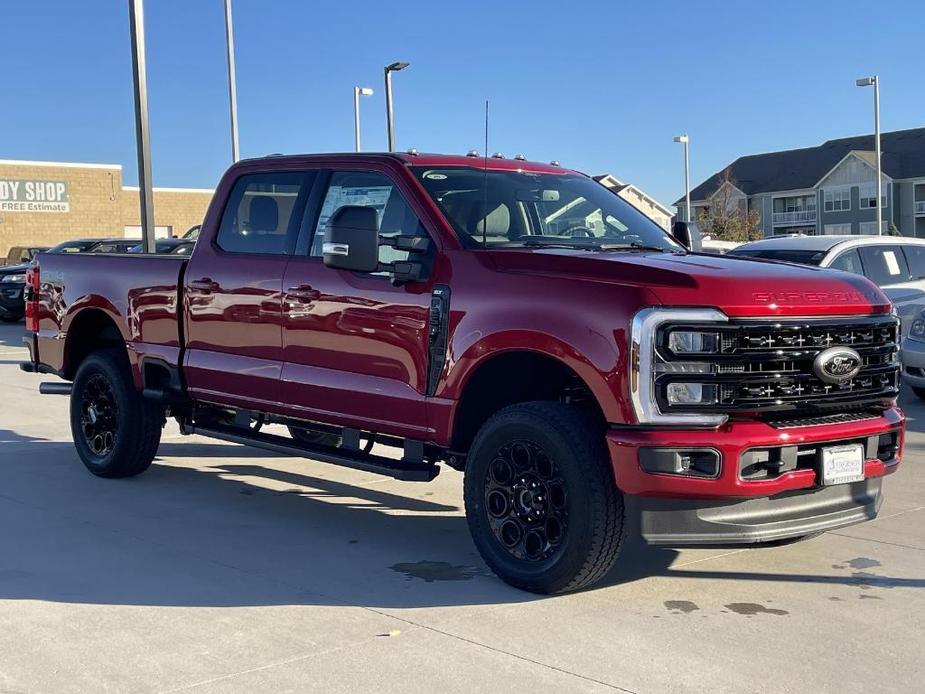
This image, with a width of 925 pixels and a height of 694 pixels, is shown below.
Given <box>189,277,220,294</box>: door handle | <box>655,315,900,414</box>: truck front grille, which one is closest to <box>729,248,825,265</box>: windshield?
<box>189,277,220,294</box>: door handle

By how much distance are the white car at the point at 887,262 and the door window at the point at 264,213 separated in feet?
18.5

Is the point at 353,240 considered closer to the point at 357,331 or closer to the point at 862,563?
the point at 357,331

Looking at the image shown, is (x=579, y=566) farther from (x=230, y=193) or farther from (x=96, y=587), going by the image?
(x=230, y=193)

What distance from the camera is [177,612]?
16.8 ft

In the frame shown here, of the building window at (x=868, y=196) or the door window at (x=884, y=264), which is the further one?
the building window at (x=868, y=196)

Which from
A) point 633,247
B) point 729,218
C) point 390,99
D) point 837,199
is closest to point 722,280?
point 633,247

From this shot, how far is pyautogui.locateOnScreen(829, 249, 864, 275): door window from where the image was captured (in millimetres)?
12047

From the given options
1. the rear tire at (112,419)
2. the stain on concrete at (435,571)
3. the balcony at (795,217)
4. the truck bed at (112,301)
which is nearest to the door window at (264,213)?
the truck bed at (112,301)

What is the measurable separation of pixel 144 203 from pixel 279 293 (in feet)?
29.8

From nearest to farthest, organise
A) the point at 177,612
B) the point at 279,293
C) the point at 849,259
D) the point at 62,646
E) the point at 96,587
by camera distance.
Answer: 1. the point at 62,646
2. the point at 177,612
3. the point at 96,587
4. the point at 279,293
5. the point at 849,259

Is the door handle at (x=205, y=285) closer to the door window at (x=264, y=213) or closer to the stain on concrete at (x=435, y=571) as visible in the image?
the door window at (x=264, y=213)

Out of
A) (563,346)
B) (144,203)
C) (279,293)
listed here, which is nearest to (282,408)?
(279,293)

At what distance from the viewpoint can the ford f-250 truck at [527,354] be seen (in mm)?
4965

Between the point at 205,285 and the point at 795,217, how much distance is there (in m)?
73.7
